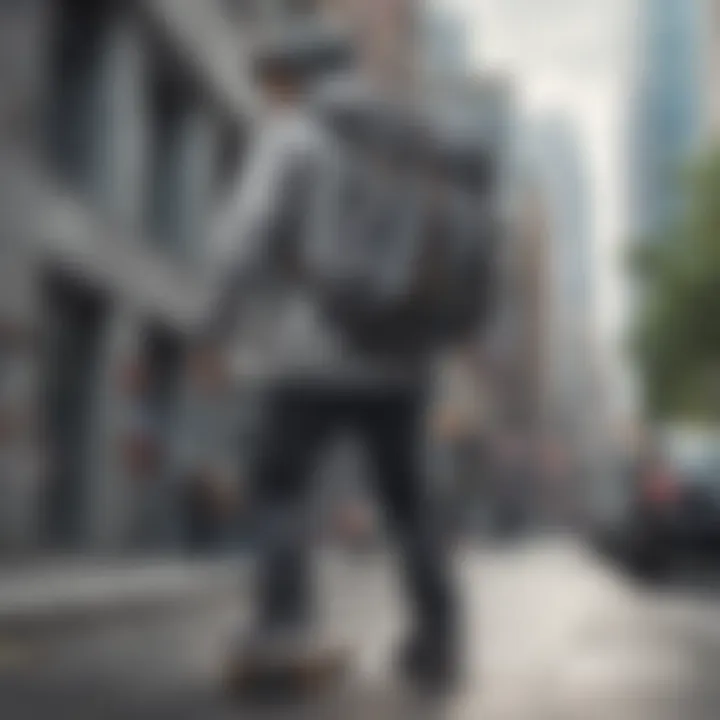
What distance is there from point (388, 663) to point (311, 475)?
0.33m

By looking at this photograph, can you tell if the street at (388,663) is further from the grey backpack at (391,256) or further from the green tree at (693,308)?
the green tree at (693,308)

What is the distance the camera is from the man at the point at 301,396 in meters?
2.59

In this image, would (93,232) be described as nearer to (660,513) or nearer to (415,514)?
(660,513)

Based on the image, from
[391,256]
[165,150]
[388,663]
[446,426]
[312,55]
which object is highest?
[165,150]

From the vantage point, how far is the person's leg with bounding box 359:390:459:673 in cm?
267

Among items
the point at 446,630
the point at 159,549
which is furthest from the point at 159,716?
the point at 159,549

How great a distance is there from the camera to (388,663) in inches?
108

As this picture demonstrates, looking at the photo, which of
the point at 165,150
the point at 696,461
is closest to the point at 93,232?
the point at 165,150

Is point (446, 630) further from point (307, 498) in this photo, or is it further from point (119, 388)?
point (119, 388)

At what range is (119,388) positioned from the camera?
20.7 ft

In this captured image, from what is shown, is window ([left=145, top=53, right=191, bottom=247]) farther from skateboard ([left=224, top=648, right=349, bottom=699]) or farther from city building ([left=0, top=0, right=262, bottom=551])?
skateboard ([left=224, top=648, right=349, bottom=699])

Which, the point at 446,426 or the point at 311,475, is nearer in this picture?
the point at 311,475

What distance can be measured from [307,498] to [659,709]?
69 cm

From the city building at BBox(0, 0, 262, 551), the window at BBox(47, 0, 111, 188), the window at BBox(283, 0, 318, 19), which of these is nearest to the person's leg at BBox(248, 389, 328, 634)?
the window at BBox(283, 0, 318, 19)
